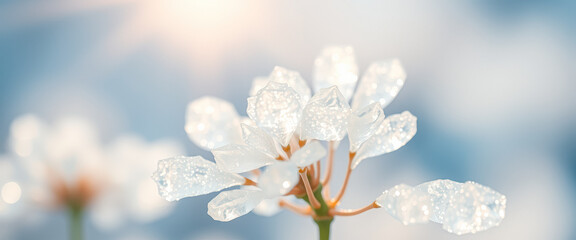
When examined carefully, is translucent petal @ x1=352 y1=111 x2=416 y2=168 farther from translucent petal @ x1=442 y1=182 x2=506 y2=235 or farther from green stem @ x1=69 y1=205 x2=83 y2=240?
green stem @ x1=69 y1=205 x2=83 y2=240

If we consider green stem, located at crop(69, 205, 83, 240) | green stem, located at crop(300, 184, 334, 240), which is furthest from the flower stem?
green stem, located at crop(69, 205, 83, 240)

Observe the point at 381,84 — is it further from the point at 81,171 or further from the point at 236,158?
the point at 81,171

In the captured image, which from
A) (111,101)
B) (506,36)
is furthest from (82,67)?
(506,36)

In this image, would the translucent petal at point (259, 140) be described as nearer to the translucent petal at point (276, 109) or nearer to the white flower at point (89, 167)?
the translucent petal at point (276, 109)

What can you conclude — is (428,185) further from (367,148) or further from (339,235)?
(339,235)

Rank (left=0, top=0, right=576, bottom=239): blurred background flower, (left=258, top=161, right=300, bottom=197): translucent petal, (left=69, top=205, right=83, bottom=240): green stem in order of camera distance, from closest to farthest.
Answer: (left=258, top=161, right=300, bottom=197): translucent petal < (left=69, top=205, right=83, bottom=240): green stem < (left=0, top=0, right=576, bottom=239): blurred background flower

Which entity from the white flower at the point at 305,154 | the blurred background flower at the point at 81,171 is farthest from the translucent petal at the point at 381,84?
the blurred background flower at the point at 81,171
